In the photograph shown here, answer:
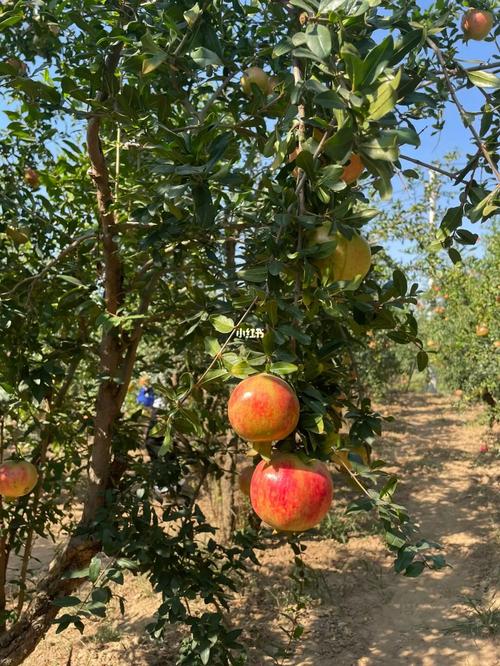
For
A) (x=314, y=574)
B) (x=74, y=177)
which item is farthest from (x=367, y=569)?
(x=74, y=177)

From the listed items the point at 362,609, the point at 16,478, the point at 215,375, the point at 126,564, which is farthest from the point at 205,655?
the point at 362,609

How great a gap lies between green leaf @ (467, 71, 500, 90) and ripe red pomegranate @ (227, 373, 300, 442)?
69cm

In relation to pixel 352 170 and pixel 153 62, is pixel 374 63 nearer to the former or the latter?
pixel 352 170

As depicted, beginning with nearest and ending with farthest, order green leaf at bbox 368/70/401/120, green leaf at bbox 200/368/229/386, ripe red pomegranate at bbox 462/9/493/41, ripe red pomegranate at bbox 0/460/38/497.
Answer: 1. green leaf at bbox 368/70/401/120
2. green leaf at bbox 200/368/229/386
3. ripe red pomegranate at bbox 462/9/493/41
4. ripe red pomegranate at bbox 0/460/38/497

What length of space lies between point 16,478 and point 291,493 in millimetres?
1361

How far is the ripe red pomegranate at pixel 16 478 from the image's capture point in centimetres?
195

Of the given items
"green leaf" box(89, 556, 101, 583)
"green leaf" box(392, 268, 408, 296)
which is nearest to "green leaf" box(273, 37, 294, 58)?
"green leaf" box(392, 268, 408, 296)

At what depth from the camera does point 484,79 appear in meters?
1.10

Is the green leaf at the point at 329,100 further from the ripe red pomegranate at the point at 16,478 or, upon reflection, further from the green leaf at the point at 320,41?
the ripe red pomegranate at the point at 16,478

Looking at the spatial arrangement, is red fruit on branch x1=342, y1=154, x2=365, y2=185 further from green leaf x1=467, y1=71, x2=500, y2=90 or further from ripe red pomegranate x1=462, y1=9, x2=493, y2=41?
ripe red pomegranate x1=462, y1=9, x2=493, y2=41

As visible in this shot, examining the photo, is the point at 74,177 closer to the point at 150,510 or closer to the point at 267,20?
the point at 267,20

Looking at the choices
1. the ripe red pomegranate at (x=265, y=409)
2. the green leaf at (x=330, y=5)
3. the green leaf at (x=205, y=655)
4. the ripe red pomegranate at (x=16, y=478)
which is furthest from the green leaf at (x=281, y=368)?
the ripe red pomegranate at (x=16, y=478)

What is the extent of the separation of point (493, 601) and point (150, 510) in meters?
2.52

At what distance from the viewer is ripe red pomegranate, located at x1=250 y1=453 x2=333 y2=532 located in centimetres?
94
